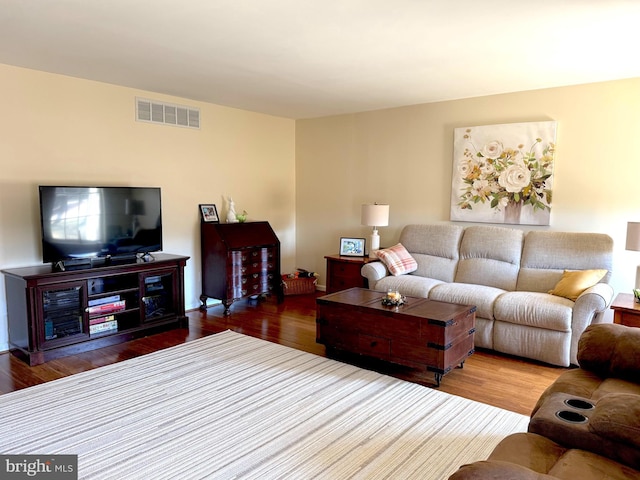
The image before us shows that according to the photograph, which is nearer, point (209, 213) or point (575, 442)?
point (575, 442)

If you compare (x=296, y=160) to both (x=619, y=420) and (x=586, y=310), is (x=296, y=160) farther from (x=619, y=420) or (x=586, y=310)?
(x=619, y=420)

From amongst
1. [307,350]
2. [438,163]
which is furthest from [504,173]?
[307,350]

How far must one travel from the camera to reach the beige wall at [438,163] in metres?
4.00

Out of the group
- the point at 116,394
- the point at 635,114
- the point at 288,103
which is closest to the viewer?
the point at 116,394

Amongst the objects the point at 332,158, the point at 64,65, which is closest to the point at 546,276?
the point at 332,158

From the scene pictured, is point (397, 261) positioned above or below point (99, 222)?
below

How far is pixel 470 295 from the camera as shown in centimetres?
389

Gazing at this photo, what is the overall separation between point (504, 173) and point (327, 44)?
247cm

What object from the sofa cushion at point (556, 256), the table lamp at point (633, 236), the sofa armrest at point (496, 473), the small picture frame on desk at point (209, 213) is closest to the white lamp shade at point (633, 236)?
the table lamp at point (633, 236)

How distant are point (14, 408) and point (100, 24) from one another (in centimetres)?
241

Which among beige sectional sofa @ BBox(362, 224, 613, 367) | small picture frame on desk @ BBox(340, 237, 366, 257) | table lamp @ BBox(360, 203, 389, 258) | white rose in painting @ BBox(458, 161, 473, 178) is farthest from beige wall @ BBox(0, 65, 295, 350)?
white rose in painting @ BBox(458, 161, 473, 178)

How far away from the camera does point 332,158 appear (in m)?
5.97

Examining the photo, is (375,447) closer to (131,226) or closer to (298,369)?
(298,369)

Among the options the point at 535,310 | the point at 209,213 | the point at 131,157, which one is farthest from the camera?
the point at 209,213
